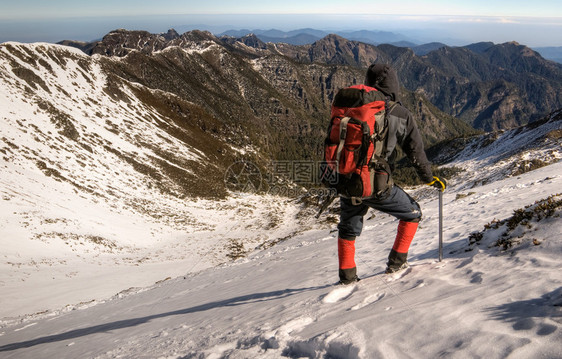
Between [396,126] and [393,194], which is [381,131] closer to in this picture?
[396,126]

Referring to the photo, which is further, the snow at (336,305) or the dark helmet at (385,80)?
the dark helmet at (385,80)

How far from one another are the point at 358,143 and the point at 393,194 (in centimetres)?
120

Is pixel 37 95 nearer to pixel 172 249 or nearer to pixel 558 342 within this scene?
pixel 172 249

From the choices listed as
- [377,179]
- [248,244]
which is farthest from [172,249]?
[377,179]

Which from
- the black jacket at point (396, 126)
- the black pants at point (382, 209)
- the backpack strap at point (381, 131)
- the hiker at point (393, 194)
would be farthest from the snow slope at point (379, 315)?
the backpack strap at point (381, 131)

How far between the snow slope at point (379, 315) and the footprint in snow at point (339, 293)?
19mm

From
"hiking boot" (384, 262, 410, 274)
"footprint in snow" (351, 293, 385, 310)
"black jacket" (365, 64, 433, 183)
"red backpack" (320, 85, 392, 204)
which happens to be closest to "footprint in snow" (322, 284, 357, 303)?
"footprint in snow" (351, 293, 385, 310)

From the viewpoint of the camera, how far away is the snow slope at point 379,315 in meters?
2.94

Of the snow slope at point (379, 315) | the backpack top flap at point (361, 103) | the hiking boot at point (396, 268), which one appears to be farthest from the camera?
the hiking boot at point (396, 268)

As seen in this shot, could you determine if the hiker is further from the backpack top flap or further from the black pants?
the backpack top flap

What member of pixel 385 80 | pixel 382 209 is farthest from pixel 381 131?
pixel 382 209

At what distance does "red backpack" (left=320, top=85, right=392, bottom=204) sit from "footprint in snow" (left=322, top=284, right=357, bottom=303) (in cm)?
163

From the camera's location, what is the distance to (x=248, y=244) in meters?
32.5

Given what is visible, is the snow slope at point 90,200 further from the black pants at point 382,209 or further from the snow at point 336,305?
the black pants at point 382,209
